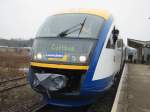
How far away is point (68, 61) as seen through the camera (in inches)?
265

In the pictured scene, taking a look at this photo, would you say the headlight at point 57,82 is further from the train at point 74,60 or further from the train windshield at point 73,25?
the train windshield at point 73,25

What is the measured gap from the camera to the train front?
21.6 feet

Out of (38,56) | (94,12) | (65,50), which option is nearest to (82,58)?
(65,50)

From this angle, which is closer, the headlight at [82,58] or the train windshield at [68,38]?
the headlight at [82,58]

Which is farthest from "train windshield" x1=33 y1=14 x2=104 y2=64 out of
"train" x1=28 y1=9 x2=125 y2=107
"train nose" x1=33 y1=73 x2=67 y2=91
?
"train nose" x1=33 y1=73 x2=67 y2=91

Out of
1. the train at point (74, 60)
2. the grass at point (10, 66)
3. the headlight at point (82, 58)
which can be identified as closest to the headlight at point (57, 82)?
the train at point (74, 60)

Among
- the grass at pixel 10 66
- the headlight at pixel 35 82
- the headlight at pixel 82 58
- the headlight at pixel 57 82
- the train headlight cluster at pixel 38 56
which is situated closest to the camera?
the headlight at pixel 57 82

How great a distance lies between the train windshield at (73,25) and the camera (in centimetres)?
736

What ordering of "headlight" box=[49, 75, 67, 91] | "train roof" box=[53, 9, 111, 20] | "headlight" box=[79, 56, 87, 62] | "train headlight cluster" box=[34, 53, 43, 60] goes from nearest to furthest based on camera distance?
"headlight" box=[49, 75, 67, 91] → "headlight" box=[79, 56, 87, 62] → "train headlight cluster" box=[34, 53, 43, 60] → "train roof" box=[53, 9, 111, 20]

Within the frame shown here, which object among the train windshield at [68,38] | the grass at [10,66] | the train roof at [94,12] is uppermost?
the train roof at [94,12]

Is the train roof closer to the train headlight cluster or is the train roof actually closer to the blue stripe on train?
the blue stripe on train

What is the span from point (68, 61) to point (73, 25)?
1.39 metres

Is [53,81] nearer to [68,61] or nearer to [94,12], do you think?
[68,61]

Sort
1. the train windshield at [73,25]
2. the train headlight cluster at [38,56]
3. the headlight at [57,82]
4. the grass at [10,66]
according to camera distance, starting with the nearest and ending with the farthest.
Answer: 1. the headlight at [57,82]
2. the train headlight cluster at [38,56]
3. the train windshield at [73,25]
4. the grass at [10,66]
